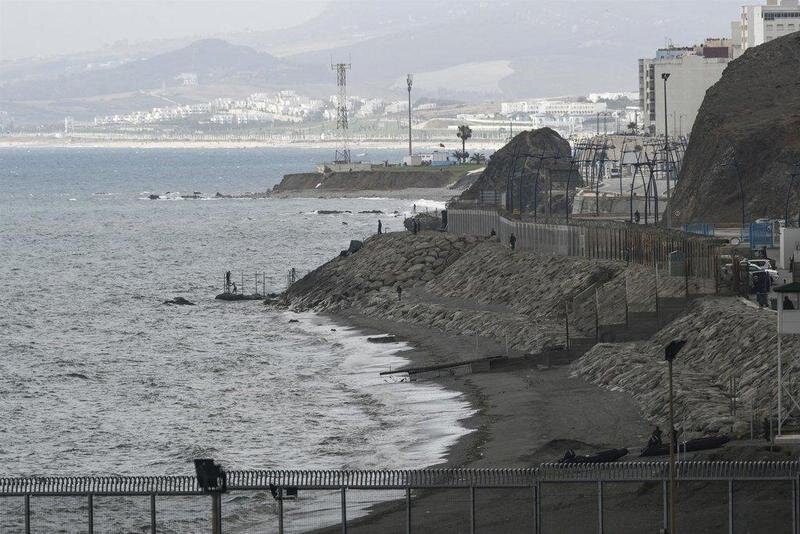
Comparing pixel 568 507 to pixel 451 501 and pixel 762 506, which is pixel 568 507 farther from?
pixel 762 506

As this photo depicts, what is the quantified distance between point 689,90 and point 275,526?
167 metres

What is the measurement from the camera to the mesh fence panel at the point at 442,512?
1143 inches

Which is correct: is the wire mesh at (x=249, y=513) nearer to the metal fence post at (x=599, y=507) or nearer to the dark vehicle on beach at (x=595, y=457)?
the dark vehicle on beach at (x=595, y=457)

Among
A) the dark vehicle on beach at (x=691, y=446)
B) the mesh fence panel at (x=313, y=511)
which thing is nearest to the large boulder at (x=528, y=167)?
the dark vehicle on beach at (x=691, y=446)

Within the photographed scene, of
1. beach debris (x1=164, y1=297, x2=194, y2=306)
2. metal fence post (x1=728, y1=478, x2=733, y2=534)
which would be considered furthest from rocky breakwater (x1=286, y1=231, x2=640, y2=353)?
metal fence post (x1=728, y1=478, x2=733, y2=534)

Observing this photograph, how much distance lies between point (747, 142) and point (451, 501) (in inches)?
2431

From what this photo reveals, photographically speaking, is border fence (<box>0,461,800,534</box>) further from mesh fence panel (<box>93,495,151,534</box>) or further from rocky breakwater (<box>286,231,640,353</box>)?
rocky breakwater (<box>286,231,640,353</box>)

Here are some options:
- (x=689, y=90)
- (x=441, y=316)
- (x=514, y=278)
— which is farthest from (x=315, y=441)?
(x=689, y=90)

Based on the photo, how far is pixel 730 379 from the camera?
39969 millimetres

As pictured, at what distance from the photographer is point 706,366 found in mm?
43594

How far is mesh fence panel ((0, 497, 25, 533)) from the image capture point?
1232 inches

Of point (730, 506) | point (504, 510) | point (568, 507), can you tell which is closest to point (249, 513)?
point (504, 510)

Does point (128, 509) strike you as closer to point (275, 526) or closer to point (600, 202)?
point (275, 526)

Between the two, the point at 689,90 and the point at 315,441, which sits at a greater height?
the point at 689,90
